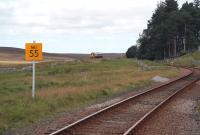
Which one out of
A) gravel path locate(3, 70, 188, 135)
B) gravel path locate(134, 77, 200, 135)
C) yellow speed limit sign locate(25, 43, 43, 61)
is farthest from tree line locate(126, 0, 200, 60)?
gravel path locate(3, 70, 188, 135)

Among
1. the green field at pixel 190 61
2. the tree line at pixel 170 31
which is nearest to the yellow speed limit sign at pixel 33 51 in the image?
the green field at pixel 190 61

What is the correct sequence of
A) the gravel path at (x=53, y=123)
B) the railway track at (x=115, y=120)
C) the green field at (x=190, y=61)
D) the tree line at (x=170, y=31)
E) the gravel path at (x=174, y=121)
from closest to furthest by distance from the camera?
1. the railway track at (x=115, y=120)
2. the gravel path at (x=53, y=123)
3. the gravel path at (x=174, y=121)
4. the green field at (x=190, y=61)
5. the tree line at (x=170, y=31)

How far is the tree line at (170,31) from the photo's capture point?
126 m

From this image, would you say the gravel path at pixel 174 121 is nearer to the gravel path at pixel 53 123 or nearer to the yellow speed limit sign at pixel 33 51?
the gravel path at pixel 53 123

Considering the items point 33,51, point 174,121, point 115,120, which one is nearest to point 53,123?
point 115,120

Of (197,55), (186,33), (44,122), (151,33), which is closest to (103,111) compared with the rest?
(44,122)

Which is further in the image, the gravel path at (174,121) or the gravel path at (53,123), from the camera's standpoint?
the gravel path at (174,121)

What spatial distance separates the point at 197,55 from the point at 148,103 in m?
85.9

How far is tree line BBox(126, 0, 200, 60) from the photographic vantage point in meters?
126

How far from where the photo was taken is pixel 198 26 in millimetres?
135500

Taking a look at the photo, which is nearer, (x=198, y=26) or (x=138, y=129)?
(x=138, y=129)

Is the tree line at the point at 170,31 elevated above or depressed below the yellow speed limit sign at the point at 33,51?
above

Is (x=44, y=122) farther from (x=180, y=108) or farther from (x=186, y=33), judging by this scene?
(x=186, y=33)

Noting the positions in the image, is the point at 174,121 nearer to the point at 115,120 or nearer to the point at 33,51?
the point at 115,120
